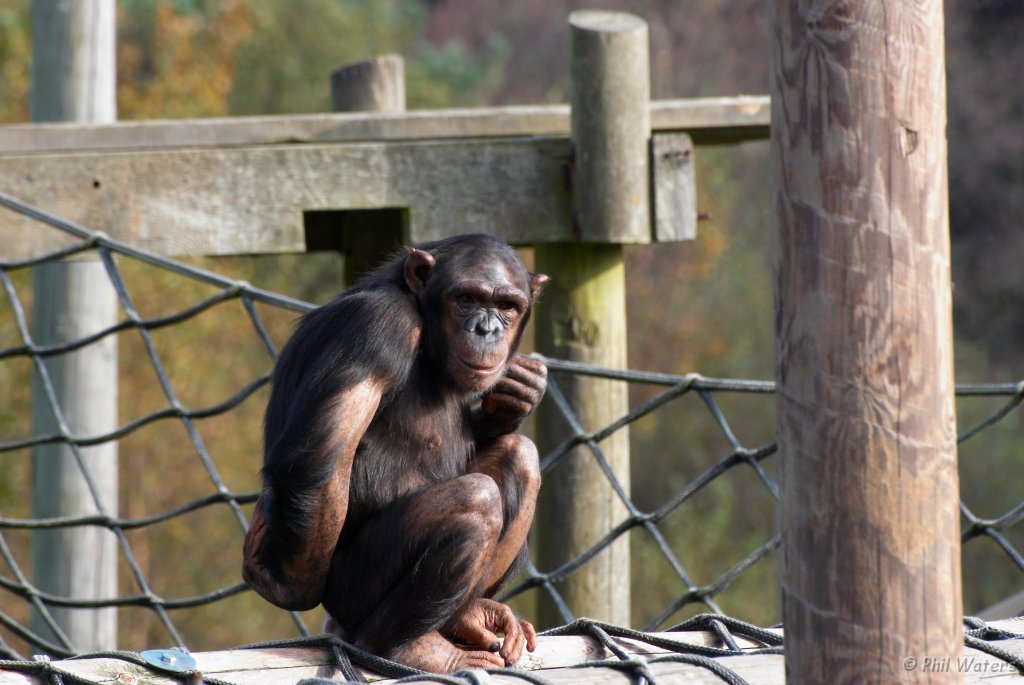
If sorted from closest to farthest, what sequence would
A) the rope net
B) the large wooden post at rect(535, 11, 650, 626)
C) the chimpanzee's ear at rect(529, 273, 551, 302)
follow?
the chimpanzee's ear at rect(529, 273, 551, 302)
the large wooden post at rect(535, 11, 650, 626)
the rope net

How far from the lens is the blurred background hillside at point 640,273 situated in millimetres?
11820

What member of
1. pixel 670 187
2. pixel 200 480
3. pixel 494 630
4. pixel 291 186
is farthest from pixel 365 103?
pixel 200 480

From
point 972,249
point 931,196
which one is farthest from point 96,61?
point 972,249

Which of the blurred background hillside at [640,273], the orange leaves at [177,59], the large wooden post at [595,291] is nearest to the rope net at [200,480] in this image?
the blurred background hillside at [640,273]

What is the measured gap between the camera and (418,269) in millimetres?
2602

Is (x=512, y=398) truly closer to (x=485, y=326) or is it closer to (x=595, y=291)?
(x=485, y=326)

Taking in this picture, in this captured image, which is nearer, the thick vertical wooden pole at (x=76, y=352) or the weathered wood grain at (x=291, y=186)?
the weathered wood grain at (x=291, y=186)

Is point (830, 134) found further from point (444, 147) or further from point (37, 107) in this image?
point (37, 107)

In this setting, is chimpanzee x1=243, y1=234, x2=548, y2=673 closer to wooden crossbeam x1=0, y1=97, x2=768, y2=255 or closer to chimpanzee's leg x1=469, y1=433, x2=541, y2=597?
chimpanzee's leg x1=469, y1=433, x2=541, y2=597

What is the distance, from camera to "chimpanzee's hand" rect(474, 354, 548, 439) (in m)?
2.67

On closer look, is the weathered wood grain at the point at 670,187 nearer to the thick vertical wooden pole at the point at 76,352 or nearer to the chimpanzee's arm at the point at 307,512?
the chimpanzee's arm at the point at 307,512

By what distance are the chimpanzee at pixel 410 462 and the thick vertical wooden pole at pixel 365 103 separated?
5.73 feet

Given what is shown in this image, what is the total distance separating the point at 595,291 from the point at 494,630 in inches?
62.3

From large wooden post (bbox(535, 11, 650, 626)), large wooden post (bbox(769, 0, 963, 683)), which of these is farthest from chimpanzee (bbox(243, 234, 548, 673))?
large wooden post (bbox(535, 11, 650, 626))
